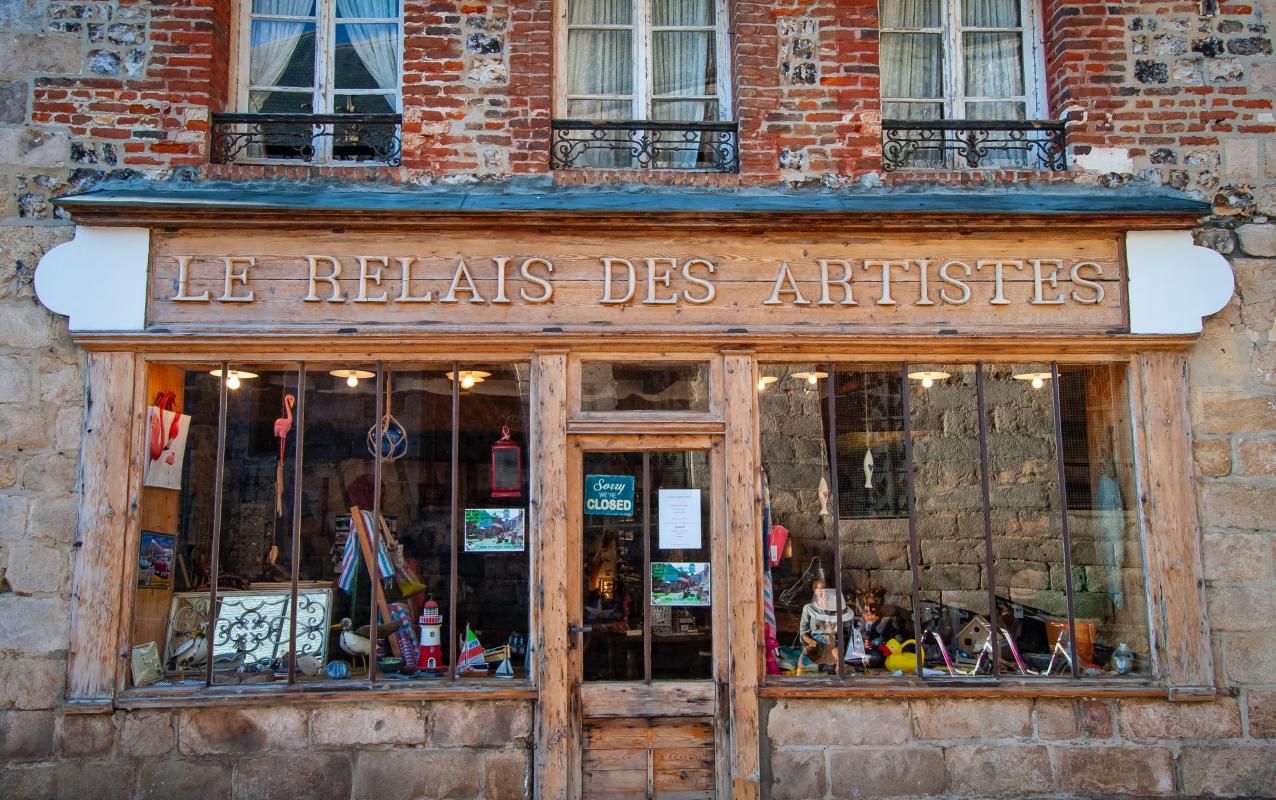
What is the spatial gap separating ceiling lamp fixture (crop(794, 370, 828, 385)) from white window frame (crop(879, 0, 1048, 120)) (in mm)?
1885

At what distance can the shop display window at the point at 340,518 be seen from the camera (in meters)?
5.72

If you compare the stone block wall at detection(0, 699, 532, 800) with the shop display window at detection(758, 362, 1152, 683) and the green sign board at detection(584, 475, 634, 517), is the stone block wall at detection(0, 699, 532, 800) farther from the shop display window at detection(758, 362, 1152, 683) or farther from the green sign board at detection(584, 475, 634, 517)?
the shop display window at detection(758, 362, 1152, 683)

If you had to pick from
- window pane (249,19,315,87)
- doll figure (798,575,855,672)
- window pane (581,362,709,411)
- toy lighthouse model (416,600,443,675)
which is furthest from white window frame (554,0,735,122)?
toy lighthouse model (416,600,443,675)

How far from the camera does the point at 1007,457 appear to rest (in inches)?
232

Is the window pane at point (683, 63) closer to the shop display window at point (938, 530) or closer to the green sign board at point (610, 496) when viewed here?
the shop display window at point (938, 530)

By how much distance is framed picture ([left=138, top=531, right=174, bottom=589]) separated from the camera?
5648 mm

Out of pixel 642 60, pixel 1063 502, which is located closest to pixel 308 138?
pixel 642 60

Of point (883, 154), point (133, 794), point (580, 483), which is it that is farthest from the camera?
point (883, 154)

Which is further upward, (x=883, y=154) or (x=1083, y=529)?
(x=883, y=154)

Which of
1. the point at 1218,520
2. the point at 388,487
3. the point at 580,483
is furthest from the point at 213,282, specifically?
the point at 1218,520

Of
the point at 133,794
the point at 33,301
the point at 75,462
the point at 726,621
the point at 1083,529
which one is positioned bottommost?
the point at 133,794

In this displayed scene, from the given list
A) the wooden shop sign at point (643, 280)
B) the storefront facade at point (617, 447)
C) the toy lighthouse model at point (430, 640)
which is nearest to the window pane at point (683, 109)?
the storefront facade at point (617, 447)

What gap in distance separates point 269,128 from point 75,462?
227 centimetres

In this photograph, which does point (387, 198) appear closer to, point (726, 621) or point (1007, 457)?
point (726, 621)
